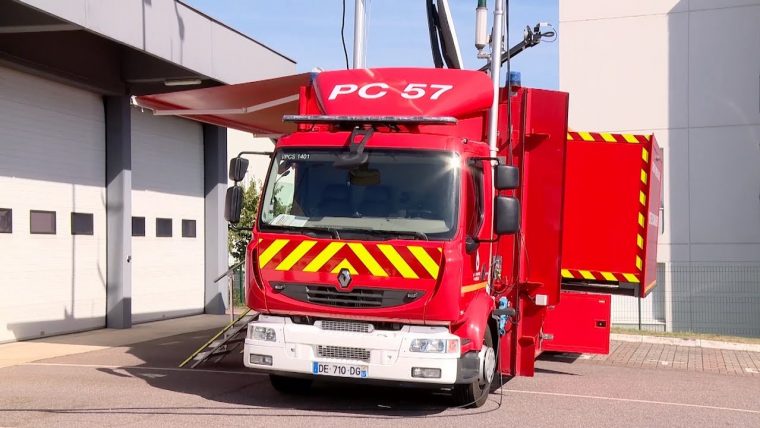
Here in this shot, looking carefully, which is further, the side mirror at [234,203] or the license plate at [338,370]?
the side mirror at [234,203]

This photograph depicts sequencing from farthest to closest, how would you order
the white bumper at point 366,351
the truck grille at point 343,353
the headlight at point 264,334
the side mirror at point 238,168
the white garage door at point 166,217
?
1. the white garage door at point 166,217
2. the side mirror at point 238,168
3. the headlight at point 264,334
4. the truck grille at point 343,353
5. the white bumper at point 366,351

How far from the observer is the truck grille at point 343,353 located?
8789mm

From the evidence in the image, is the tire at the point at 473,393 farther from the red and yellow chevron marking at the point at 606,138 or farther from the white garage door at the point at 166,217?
the white garage door at the point at 166,217

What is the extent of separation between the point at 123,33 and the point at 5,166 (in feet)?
8.99

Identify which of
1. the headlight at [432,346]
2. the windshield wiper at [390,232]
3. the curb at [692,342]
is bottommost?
the curb at [692,342]

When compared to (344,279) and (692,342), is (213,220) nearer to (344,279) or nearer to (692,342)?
(692,342)

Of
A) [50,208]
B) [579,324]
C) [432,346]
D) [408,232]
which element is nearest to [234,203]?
[408,232]

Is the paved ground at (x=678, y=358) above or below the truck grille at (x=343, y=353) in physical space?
below

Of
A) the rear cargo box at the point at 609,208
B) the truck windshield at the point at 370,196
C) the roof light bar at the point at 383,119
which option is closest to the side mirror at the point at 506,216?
the truck windshield at the point at 370,196

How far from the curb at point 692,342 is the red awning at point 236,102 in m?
7.78

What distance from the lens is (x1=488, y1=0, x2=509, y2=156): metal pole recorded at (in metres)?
10.1

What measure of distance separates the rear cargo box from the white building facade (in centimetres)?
729

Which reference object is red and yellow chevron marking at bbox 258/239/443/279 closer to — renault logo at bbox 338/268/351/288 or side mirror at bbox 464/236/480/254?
renault logo at bbox 338/268/351/288

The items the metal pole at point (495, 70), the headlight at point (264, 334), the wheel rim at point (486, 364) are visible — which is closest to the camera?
the headlight at point (264, 334)
